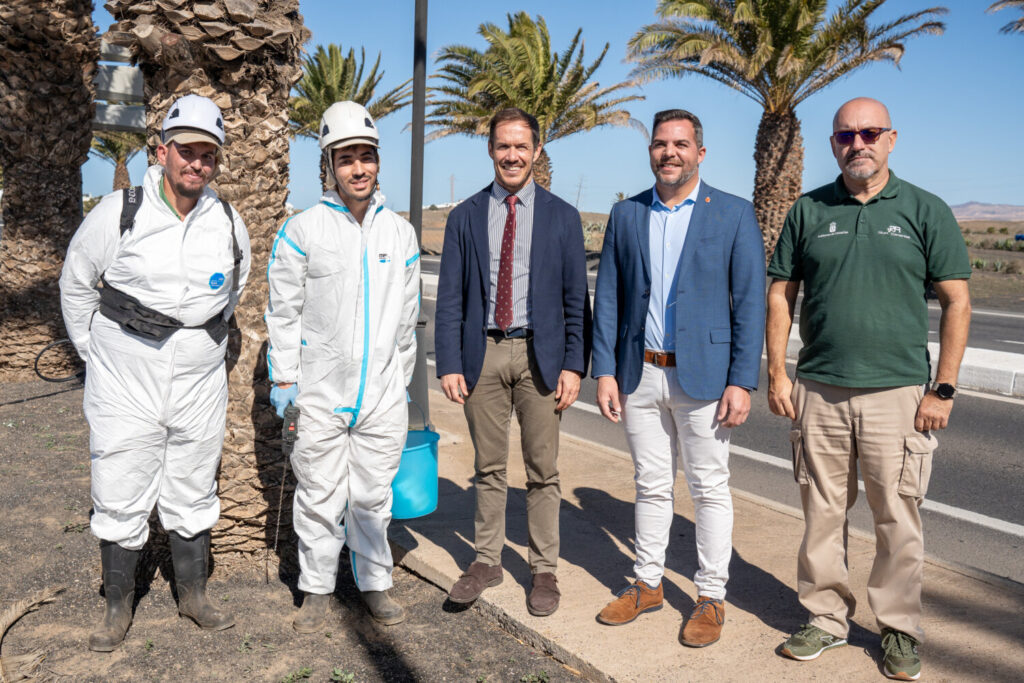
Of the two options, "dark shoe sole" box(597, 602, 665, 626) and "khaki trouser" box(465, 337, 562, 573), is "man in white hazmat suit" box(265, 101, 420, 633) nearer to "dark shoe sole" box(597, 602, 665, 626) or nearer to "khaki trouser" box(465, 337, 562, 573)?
"khaki trouser" box(465, 337, 562, 573)

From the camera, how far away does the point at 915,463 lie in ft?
11.0

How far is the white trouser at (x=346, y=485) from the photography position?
3.70 meters

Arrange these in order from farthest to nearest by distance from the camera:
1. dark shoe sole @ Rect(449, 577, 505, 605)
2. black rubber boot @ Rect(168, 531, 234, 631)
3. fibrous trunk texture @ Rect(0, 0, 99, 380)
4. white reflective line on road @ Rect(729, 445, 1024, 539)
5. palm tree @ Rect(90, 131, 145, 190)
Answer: palm tree @ Rect(90, 131, 145, 190), fibrous trunk texture @ Rect(0, 0, 99, 380), white reflective line on road @ Rect(729, 445, 1024, 539), dark shoe sole @ Rect(449, 577, 505, 605), black rubber boot @ Rect(168, 531, 234, 631)

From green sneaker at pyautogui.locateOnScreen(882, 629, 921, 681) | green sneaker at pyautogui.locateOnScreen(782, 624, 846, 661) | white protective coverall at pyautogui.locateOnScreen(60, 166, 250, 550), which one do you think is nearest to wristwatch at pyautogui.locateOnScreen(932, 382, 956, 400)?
green sneaker at pyautogui.locateOnScreen(882, 629, 921, 681)

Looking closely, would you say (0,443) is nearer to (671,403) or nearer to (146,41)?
(146,41)

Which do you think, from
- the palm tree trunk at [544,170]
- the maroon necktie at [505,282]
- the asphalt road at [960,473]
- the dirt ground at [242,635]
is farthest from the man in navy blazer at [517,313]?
the palm tree trunk at [544,170]

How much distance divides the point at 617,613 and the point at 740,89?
20455 mm

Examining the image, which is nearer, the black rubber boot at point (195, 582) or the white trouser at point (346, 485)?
the white trouser at point (346, 485)

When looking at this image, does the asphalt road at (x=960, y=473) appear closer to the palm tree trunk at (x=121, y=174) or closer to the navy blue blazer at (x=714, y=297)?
the navy blue blazer at (x=714, y=297)

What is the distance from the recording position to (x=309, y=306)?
369 cm

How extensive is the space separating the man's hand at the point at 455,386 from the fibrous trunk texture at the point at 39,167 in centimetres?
682

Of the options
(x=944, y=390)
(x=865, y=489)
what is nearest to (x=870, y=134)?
(x=944, y=390)

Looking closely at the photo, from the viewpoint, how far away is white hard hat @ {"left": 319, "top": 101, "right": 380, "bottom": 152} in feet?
11.8

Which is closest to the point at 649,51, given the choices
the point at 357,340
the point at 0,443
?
the point at 0,443
